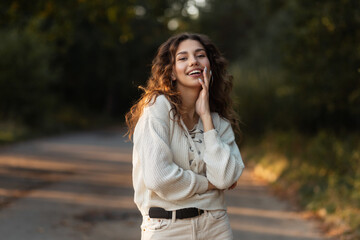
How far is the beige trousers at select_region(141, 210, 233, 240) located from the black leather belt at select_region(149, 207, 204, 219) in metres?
0.02

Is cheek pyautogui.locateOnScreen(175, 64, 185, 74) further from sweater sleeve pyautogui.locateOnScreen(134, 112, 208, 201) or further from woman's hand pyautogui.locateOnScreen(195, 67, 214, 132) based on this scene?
sweater sleeve pyautogui.locateOnScreen(134, 112, 208, 201)

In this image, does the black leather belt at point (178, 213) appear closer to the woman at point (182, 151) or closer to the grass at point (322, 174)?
the woman at point (182, 151)

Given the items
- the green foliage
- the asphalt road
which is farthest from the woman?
the green foliage

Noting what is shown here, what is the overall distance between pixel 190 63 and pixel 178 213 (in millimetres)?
859

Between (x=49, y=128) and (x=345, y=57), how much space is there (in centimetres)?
1916

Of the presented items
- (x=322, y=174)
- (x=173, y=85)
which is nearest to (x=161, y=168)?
(x=173, y=85)

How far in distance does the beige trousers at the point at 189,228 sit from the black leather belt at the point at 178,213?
17 millimetres

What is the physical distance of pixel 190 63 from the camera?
299cm

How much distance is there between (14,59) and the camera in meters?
22.7

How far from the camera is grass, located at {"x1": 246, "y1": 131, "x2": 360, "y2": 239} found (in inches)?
279

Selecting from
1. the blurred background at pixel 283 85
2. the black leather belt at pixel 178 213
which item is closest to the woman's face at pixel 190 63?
the black leather belt at pixel 178 213

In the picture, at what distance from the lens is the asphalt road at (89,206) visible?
6.80 m

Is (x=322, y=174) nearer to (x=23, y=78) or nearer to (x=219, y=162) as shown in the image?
(x=219, y=162)

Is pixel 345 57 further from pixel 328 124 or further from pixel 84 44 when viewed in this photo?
pixel 84 44
